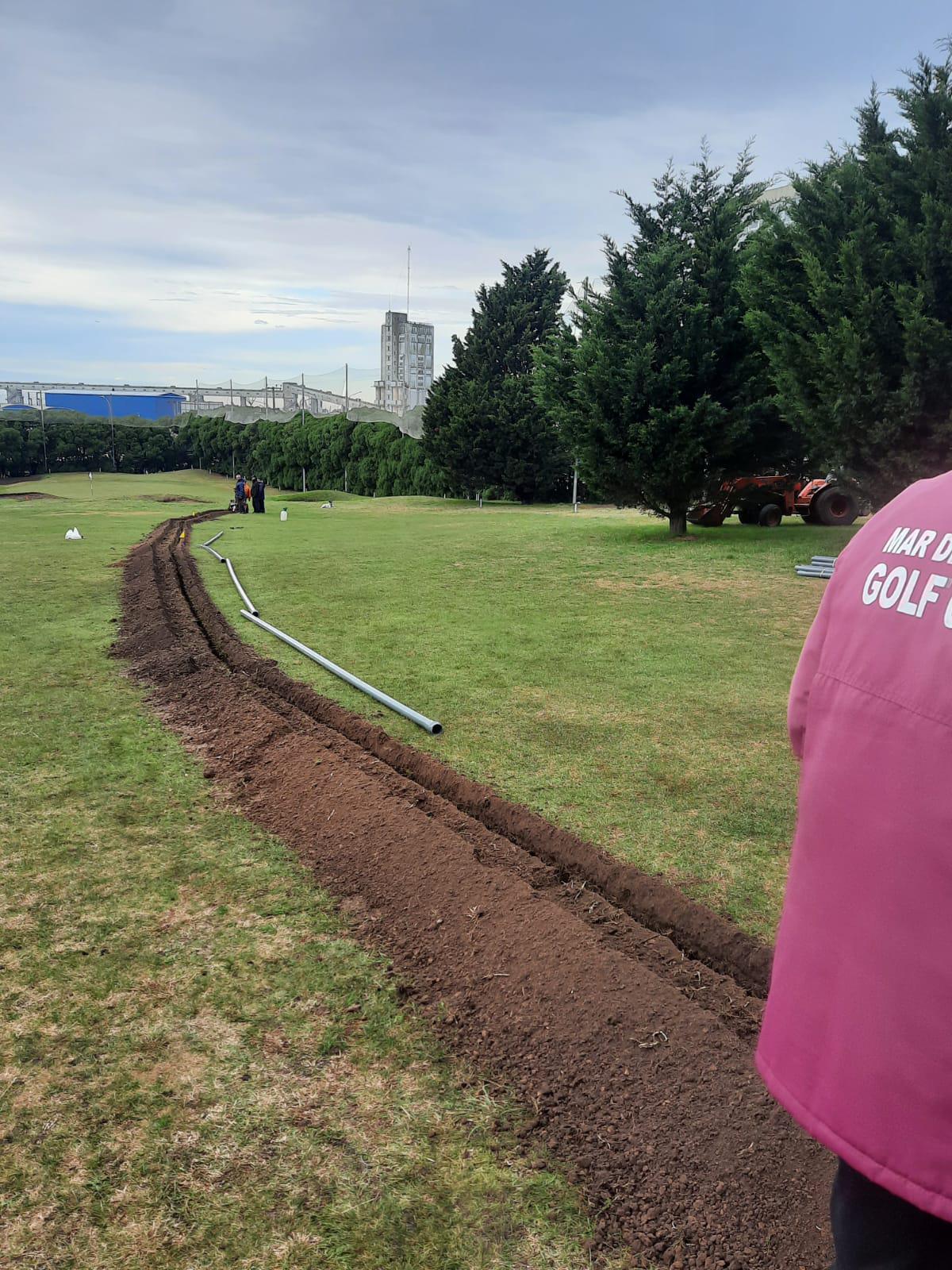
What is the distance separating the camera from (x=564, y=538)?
1836cm

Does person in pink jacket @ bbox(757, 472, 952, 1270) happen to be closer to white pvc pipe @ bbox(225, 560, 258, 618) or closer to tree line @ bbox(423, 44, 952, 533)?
white pvc pipe @ bbox(225, 560, 258, 618)

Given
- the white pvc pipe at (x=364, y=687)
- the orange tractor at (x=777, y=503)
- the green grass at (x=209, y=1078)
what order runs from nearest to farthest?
the green grass at (x=209, y=1078) → the white pvc pipe at (x=364, y=687) → the orange tractor at (x=777, y=503)

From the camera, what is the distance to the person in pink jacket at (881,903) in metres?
1.11

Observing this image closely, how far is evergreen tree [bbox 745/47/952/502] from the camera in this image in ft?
37.4

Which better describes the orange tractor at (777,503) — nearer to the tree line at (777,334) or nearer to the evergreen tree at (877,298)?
the tree line at (777,334)

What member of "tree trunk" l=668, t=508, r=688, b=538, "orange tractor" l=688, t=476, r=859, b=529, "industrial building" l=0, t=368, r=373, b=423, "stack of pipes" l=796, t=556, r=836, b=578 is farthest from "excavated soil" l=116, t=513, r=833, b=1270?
"industrial building" l=0, t=368, r=373, b=423

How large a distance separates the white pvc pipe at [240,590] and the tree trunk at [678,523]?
8.48 m

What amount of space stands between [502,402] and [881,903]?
3228 centimetres

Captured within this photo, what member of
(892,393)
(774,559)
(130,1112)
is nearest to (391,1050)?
(130,1112)

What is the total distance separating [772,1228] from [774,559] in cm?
1302

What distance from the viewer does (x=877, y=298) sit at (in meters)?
11.8

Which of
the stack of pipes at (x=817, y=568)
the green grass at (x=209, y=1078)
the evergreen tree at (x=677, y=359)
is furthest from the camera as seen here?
the evergreen tree at (x=677, y=359)

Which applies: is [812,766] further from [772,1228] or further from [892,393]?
[892,393]

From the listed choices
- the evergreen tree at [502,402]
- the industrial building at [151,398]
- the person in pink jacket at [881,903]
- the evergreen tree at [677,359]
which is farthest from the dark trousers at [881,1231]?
the industrial building at [151,398]
